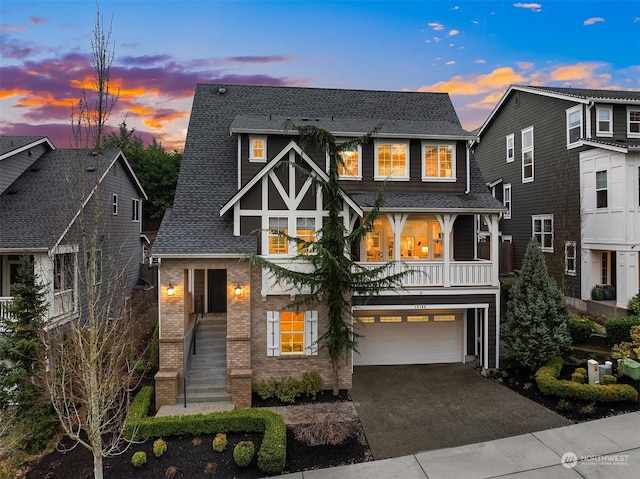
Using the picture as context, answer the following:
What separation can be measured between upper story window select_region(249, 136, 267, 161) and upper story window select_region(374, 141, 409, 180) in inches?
169

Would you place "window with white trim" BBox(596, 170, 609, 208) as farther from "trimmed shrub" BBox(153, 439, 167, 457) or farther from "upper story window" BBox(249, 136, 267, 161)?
"trimmed shrub" BBox(153, 439, 167, 457)

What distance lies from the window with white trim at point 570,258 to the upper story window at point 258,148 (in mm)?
15027

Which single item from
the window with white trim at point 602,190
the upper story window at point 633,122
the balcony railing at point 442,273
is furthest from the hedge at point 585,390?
the upper story window at point 633,122

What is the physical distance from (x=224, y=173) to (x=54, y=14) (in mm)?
6533

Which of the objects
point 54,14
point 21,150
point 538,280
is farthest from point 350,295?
point 21,150

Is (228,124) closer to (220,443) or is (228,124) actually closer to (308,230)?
(308,230)

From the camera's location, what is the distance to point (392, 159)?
13.9m

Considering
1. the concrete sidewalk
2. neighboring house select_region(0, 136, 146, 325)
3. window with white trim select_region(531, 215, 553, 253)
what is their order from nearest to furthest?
the concrete sidewalk → neighboring house select_region(0, 136, 146, 325) → window with white trim select_region(531, 215, 553, 253)

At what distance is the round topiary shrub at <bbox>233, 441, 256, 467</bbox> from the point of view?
7531 millimetres

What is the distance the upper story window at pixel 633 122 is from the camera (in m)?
Answer: 17.1

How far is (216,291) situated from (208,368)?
388cm

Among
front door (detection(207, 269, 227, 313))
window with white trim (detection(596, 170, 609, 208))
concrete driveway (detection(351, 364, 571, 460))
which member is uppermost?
window with white trim (detection(596, 170, 609, 208))

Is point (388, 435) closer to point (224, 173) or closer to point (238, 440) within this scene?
point (238, 440)

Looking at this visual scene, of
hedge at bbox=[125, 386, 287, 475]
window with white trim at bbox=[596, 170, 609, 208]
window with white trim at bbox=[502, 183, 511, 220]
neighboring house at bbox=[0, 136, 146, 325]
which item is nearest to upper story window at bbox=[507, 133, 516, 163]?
window with white trim at bbox=[502, 183, 511, 220]
